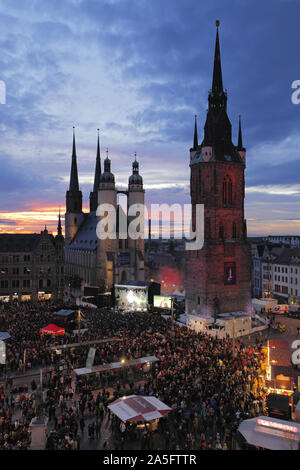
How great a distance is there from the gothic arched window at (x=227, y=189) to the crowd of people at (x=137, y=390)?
23.1 meters

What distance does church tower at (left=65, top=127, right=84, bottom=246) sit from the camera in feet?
353

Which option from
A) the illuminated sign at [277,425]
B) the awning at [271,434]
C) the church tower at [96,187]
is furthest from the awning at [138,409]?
the church tower at [96,187]

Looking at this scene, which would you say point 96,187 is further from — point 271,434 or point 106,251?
point 271,434

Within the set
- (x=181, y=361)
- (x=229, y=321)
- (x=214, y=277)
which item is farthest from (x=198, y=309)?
(x=181, y=361)

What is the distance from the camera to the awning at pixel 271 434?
16.2 meters

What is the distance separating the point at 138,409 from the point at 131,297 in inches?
1686

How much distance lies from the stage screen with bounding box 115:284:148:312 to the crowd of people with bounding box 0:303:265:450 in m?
20.8

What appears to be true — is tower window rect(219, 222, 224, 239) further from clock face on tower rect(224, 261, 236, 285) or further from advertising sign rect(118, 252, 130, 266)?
advertising sign rect(118, 252, 130, 266)

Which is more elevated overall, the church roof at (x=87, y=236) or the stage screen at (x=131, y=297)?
the church roof at (x=87, y=236)

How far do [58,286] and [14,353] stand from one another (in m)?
45.3

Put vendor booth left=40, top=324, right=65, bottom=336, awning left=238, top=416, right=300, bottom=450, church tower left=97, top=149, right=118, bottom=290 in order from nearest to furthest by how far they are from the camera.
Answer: awning left=238, top=416, right=300, bottom=450
vendor booth left=40, top=324, right=65, bottom=336
church tower left=97, top=149, right=118, bottom=290

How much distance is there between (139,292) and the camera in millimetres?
60938

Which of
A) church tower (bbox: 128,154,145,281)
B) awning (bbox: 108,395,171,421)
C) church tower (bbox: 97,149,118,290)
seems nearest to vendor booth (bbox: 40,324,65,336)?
awning (bbox: 108,395,171,421)

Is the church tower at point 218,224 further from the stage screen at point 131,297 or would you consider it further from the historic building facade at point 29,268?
the historic building facade at point 29,268
